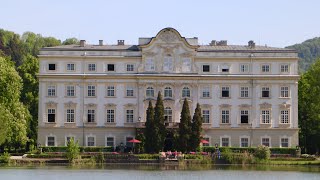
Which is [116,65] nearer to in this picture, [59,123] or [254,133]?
[59,123]

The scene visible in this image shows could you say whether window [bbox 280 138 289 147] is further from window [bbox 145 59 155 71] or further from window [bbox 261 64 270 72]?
window [bbox 145 59 155 71]

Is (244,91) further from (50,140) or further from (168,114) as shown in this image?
(50,140)

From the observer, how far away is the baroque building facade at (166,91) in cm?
8212

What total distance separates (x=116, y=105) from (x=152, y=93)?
3.50m

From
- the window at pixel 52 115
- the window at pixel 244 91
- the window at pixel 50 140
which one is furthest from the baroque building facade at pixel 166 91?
the window at pixel 50 140

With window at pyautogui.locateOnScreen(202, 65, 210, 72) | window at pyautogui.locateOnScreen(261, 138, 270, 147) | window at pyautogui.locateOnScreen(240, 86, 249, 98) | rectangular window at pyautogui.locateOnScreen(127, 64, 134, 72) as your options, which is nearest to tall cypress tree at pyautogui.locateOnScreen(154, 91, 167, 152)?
rectangular window at pyautogui.locateOnScreen(127, 64, 134, 72)

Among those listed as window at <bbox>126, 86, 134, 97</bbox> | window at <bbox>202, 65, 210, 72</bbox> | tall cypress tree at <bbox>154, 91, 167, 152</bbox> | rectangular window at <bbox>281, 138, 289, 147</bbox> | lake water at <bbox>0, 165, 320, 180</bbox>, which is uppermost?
window at <bbox>202, 65, 210, 72</bbox>

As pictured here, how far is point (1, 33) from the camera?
130 metres

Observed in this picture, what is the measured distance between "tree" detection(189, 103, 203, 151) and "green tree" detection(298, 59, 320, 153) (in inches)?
436

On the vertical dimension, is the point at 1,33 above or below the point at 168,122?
above

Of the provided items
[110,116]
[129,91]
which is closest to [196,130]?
[129,91]

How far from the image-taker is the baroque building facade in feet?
269

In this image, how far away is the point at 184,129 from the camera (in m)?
77.7

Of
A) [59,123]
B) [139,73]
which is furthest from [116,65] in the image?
[59,123]
